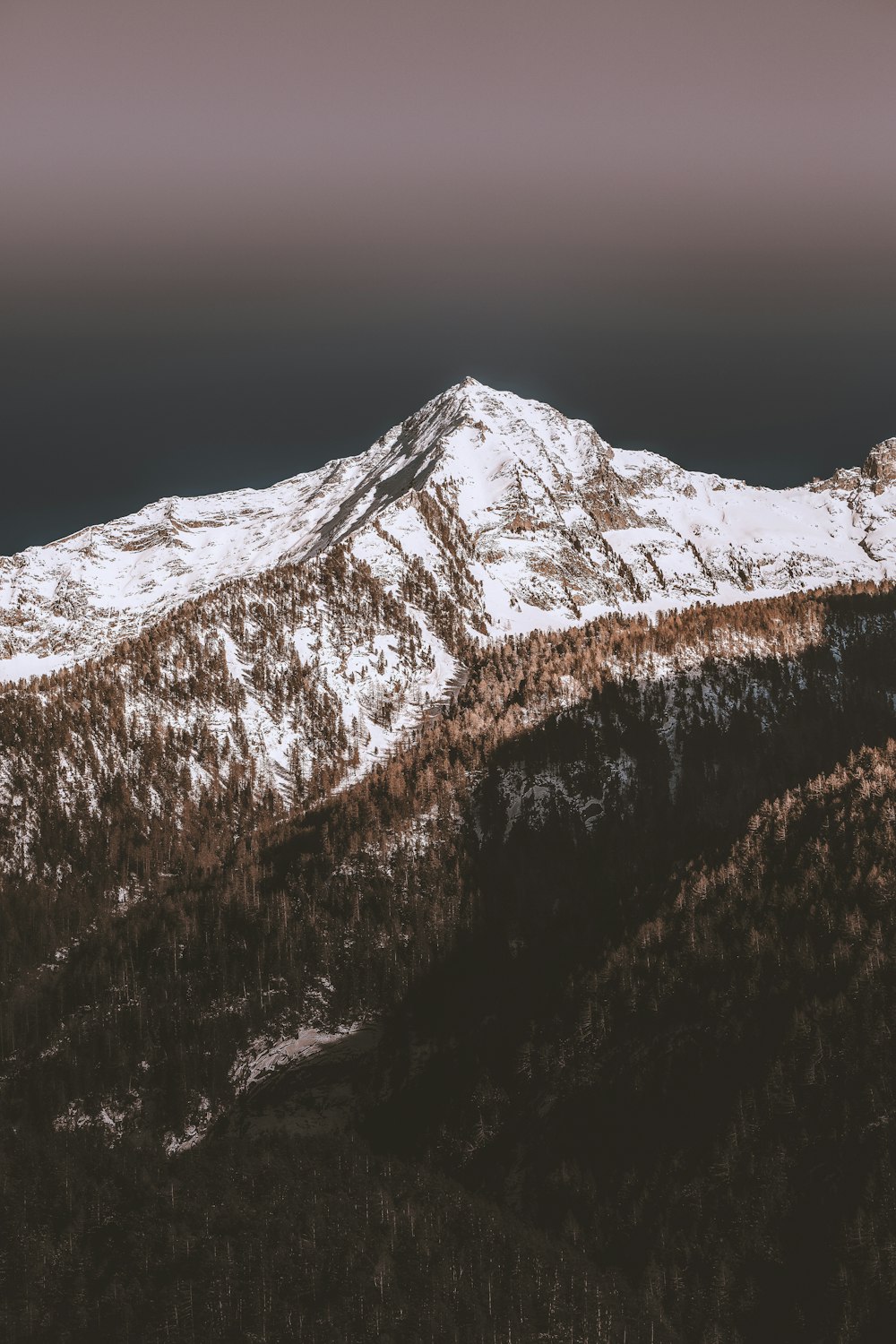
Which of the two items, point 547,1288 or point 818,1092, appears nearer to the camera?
point 547,1288

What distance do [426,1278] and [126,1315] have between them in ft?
165

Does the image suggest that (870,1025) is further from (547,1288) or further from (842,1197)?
(547,1288)

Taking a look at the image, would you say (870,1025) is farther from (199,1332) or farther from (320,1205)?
(199,1332)

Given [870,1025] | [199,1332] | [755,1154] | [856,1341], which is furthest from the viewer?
[870,1025]

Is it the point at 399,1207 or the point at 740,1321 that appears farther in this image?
the point at 399,1207

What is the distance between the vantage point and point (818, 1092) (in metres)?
187

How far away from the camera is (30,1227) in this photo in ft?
629

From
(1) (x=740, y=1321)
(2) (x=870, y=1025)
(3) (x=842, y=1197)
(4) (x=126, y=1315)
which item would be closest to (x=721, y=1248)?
(1) (x=740, y=1321)

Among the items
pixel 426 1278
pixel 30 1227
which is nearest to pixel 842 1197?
pixel 426 1278

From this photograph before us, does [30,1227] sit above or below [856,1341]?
above

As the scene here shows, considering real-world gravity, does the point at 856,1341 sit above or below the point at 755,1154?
below

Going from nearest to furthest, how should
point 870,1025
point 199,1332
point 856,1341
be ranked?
point 856,1341 < point 199,1332 < point 870,1025

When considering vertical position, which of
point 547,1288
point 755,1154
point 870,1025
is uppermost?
point 870,1025

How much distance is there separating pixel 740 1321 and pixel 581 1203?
112ft
